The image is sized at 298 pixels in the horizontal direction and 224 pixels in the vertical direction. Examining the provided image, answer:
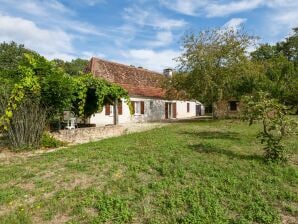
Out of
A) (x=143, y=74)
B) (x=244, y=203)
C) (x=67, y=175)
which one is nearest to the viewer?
(x=244, y=203)

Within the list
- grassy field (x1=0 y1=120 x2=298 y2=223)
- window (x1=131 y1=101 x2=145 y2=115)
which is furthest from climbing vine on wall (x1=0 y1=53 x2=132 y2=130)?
window (x1=131 y1=101 x2=145 y2=115)

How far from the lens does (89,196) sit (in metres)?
5.06

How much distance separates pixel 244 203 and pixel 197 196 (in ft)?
2.55

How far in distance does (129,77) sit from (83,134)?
567 inches

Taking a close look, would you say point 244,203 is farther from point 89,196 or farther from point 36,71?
point 36,71

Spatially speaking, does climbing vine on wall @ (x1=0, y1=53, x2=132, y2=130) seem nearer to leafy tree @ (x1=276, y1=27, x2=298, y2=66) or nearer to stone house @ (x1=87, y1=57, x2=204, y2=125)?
stone house @ (x1=87, y1=57, x2=204, y2=125)

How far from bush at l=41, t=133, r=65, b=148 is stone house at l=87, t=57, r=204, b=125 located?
961 centimetres

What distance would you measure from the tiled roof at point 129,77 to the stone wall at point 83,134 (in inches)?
354

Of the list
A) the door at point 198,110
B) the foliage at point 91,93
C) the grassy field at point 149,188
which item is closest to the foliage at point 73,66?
the door at point 198,110

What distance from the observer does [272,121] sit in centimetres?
712

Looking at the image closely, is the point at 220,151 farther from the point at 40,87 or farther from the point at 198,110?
the point at 198,110

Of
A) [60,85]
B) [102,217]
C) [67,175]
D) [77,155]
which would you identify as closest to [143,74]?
[60,85]

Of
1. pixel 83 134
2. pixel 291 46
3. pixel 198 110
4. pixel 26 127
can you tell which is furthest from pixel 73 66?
pixel 26 127

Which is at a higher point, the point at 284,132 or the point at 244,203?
the point at 284,132
